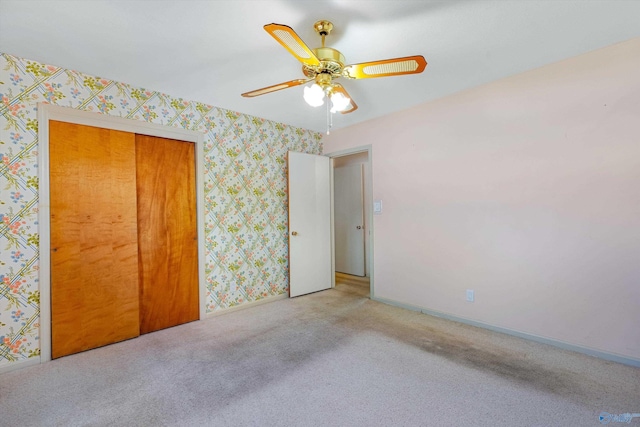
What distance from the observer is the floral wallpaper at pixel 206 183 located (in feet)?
7.22

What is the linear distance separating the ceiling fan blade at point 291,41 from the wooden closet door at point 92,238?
2.10 metres

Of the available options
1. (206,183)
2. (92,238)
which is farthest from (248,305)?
(92,238)

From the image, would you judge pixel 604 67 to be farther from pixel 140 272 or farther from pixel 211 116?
pixel 140 272

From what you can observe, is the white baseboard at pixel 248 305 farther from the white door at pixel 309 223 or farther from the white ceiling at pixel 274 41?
the white ceiling at pixel 274 41

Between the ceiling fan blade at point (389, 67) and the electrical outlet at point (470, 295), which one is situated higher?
the ceiling fan blade at point (389, 67)

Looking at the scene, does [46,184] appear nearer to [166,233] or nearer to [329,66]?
[166,233]

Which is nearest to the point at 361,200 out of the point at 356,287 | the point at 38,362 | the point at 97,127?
the point at 356,287

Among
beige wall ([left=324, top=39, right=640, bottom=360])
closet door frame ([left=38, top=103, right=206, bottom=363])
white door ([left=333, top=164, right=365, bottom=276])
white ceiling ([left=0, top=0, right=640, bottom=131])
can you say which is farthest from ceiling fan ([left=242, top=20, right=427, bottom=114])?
white door ([left=333, top=164, right=365, bottom=276])

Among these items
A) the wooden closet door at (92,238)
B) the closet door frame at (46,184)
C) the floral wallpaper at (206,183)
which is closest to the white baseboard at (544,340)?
the floral wallpaper at (206,183)

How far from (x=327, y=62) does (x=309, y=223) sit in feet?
8.60

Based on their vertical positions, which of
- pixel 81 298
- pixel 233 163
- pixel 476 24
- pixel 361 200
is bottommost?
pixel 81 298

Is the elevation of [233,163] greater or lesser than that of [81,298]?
greater

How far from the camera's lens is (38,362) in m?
2.28

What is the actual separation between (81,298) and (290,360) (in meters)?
1.96
